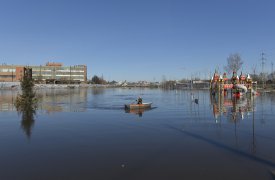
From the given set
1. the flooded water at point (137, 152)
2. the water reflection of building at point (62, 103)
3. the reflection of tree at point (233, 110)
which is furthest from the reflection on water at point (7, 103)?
the reflection of tree at point (233, 110)

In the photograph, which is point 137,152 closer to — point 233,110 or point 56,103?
point 233,110

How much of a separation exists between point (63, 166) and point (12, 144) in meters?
6.72

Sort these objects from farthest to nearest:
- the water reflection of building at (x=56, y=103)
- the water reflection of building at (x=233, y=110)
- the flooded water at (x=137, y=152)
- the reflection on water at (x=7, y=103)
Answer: the water reflection of building at (x=56, y=103), the reflection on water at (x=7, y=103), the water reflection of building at (x=233, y=110), the flooded water at (x=137, y=152)

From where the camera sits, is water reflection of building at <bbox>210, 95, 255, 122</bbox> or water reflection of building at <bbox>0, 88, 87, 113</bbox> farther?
water reflection of building at <bbox>0, 88, 87, 113</bbox>

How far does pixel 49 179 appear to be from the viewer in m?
13.2

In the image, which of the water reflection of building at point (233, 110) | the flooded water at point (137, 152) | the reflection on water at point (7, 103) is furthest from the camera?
the reflection on water at point (7, 103)

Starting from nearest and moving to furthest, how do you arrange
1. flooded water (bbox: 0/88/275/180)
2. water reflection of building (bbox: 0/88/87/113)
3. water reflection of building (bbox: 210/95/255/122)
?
flooded water (bbox: 0/88/275/180)
water reflection of building (bbox: 210/95/255/122)
water reflection of building (bbox: 0/88/87/113)

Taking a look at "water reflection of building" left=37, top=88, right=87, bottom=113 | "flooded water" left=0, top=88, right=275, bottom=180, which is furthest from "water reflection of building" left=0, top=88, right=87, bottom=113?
"flooded water" left=0, top=88, right=275, bottom=180

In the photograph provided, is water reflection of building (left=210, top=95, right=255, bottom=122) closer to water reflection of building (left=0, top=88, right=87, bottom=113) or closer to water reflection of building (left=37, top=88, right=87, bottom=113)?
water reflection of building (left=37, top=88, right=87, bottom=113)

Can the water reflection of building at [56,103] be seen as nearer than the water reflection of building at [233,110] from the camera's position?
No

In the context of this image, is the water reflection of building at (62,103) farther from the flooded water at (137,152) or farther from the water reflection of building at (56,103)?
the flooded water at (137,152)

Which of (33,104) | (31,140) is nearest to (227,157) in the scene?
(31,140)

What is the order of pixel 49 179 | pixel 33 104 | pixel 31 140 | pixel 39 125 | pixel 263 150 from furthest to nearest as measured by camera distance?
1. pixel 33 104
2. pixel 39 125
3. pixel 31 140
4. pixel 263 150
5. pixel 49 179

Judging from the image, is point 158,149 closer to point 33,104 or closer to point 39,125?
point 39,125
